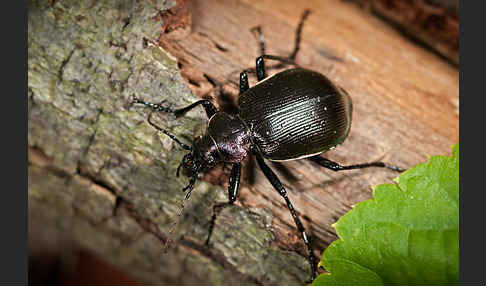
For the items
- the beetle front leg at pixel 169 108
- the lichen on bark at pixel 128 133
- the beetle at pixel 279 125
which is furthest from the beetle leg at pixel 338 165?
the beetle front leg at pixel 169 108

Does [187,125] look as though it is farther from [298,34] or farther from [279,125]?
[298,34]

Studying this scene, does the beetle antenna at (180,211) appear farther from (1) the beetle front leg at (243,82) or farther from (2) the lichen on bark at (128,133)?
(1) the beetle front leg at (243,82)

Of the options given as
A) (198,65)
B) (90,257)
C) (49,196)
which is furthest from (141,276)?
(198,65)

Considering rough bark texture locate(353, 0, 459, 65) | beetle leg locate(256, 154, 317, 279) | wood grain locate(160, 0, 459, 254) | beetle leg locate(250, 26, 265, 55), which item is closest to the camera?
beetle leg locate(256, 154, 317, 279)

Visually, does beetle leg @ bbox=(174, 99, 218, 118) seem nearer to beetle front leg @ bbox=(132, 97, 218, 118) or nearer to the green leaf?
beetle front leg @ bbox=(132, 97, 218, 118)

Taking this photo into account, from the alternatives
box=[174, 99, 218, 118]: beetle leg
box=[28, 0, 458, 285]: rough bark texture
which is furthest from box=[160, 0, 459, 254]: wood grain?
box=[174, 99, 218, 118]: beetle leg
